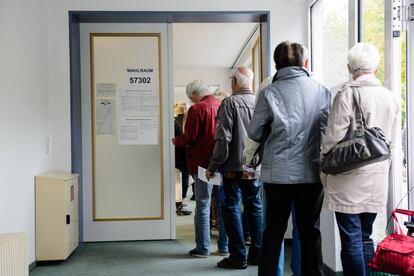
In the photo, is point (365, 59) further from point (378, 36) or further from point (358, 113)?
point (378, 36)

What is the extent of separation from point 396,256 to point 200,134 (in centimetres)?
206

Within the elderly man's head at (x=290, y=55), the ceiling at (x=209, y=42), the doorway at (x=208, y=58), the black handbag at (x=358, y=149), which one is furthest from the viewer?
the ceiling at (x=209, y=42)

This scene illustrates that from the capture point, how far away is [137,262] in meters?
3.90

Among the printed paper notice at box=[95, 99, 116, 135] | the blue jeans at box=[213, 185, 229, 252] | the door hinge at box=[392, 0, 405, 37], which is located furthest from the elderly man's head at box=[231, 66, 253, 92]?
the printed paper notice at box=[95, 99, 116, 135]

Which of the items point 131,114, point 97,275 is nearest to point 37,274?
point 97,275

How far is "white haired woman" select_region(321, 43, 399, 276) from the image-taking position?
2.37 m

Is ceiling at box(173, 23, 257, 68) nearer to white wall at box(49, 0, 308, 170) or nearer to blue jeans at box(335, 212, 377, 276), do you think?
white wall at box(49, 0, 308, 170)

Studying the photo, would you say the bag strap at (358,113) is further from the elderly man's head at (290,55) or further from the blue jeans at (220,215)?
the blue jeans at (220,215)

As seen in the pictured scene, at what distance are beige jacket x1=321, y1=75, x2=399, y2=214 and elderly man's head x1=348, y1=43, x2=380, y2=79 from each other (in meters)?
0.08

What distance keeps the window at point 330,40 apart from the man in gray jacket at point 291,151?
42.1 inches

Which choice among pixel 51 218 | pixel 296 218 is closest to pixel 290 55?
pixel 296 218

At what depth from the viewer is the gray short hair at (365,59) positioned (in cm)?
244

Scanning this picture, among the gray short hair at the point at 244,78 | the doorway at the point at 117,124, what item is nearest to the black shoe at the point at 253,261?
the doorway at the point at 117,124

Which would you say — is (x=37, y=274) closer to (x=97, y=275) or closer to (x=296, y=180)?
(x=97, y=275)
